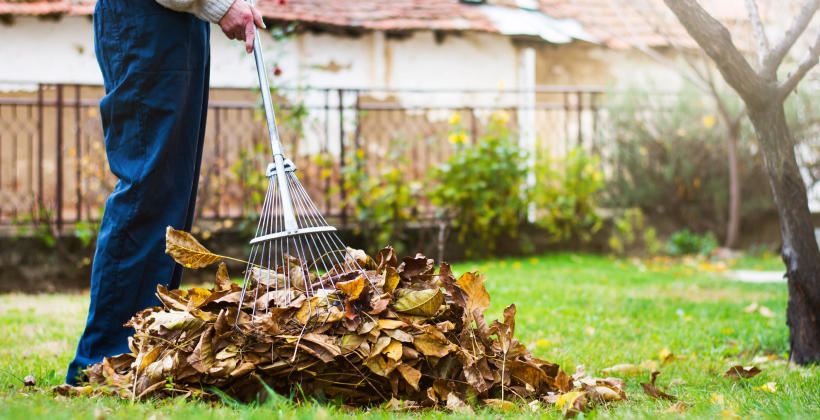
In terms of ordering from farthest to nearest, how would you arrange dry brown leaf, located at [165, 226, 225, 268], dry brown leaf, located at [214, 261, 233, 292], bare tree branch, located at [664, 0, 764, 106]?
1. bare tree branch, located at [664, 0, 764, 106]
2. dry brown leaf, located at [214, 261, 233, 292]
3. dry brown leaf, located at [165, 226, 225, 268]

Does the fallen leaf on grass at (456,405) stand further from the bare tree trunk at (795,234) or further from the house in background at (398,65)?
the house in background at (398,65)

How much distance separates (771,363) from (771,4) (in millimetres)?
4195

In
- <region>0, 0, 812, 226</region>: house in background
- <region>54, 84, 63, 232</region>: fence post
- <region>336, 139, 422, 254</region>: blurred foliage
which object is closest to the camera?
<region>54, 84, 63, 232</region>: fence post

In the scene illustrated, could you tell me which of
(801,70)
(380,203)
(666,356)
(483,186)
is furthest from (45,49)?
(801,70)

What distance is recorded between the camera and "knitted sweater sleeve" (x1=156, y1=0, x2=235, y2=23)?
6.39ft

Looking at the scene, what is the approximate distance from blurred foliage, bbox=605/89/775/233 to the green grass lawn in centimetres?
171

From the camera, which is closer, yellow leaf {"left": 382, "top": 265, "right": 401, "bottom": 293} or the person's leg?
yellow leaf {"left": 382, "top": 265, "right": 401, "bottom": 293}

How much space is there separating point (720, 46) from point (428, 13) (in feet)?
23.5

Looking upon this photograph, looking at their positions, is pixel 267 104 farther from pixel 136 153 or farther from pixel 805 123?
pixel 805 123

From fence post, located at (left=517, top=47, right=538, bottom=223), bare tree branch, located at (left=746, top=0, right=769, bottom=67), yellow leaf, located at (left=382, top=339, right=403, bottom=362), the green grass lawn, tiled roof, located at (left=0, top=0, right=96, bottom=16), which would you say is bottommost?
the green grass lawn

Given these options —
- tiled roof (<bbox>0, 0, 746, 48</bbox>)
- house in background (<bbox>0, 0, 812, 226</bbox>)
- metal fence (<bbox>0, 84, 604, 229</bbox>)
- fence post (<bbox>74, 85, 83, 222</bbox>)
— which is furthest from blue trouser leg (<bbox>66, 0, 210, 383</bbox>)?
tiled roof (<bbox>0, 0, 746, 48</bbox>)

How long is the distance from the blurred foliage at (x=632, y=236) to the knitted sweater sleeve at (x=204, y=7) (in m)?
5.75

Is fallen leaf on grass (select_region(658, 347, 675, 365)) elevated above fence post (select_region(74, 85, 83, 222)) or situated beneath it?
situated beneath

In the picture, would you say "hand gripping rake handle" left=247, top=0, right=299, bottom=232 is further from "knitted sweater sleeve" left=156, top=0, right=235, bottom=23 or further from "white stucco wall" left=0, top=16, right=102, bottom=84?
"white stucco wall" left=0, top=16, right=102, bottom=84
